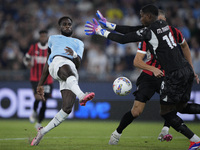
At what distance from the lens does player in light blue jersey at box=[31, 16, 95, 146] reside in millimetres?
6687

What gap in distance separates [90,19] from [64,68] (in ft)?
32.5

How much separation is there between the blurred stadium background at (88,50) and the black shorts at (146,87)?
5.56 m

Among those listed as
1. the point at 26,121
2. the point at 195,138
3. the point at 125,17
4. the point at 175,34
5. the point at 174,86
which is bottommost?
the point at 26,121

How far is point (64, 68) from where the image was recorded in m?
6.82

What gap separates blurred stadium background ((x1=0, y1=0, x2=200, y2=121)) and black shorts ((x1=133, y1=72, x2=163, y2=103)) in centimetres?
556

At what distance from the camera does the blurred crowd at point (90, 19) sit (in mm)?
14102

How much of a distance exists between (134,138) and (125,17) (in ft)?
28.8

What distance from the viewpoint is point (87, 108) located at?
13.3m

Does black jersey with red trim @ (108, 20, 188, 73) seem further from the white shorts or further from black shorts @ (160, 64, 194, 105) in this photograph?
the white shorts

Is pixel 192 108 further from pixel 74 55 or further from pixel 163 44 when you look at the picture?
pixel 74 55

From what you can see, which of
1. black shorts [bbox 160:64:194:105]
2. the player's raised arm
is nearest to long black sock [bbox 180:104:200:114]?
black shorts [bbox 160:64:194:105]

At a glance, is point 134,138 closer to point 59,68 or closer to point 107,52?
point 59,68

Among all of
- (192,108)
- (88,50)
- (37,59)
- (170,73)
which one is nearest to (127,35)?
(170,73)


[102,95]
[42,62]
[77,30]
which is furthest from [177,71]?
[77,30]
